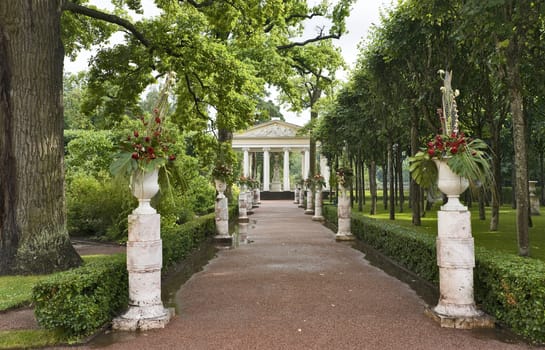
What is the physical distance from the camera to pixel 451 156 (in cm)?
568

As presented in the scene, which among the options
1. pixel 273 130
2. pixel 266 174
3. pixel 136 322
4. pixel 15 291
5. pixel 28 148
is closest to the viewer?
pixel 136 322

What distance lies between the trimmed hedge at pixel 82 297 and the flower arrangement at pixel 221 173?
27.0 feet

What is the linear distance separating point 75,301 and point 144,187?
155 centimetres

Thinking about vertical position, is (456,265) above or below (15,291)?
above

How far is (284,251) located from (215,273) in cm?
326

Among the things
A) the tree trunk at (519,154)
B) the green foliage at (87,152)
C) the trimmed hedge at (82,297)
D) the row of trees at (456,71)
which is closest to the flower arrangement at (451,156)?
the row of trees at (456,71)

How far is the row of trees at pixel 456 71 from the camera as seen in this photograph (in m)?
8.88

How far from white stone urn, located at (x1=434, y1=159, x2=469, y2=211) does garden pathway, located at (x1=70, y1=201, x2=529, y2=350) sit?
4.91ft

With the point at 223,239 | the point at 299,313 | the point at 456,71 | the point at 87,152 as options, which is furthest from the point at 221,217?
the point at 87,152

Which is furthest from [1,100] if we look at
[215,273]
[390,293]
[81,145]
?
[81,145]

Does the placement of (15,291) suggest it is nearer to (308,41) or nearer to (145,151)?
(145,151)

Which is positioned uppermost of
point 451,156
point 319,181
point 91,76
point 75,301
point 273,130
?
point 273,130

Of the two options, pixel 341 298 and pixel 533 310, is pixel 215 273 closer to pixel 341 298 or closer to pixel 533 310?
pixel 341 298

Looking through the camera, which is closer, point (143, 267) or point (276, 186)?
point (143, 267)
